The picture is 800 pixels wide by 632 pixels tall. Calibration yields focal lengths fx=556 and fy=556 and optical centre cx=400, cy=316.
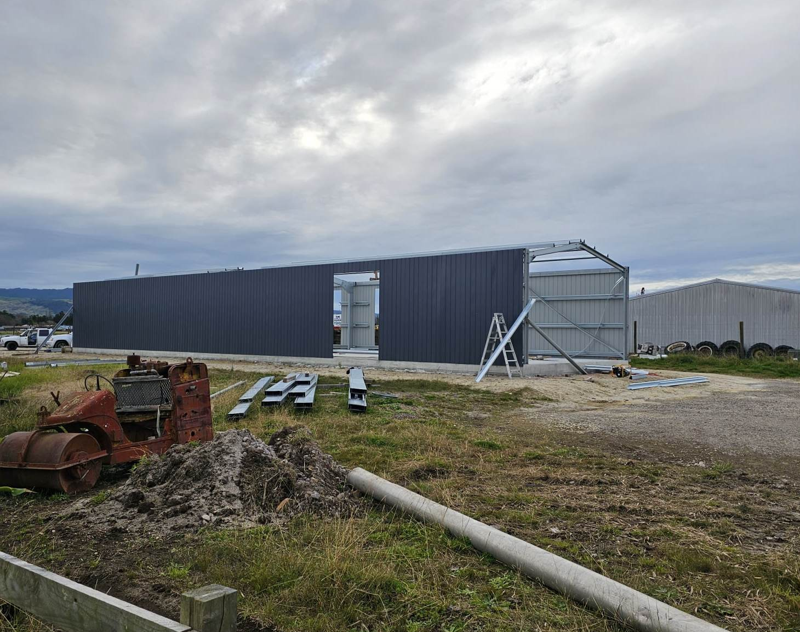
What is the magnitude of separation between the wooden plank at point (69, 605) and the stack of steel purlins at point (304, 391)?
7099 mm

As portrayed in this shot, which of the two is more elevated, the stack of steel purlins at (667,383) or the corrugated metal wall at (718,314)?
the corrugated metal wall at (718,314)

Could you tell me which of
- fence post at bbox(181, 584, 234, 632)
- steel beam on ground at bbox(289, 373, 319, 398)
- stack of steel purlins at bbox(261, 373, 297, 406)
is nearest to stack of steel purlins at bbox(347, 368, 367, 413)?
steel beam on ground at bbox(289, 373, 319, 398)

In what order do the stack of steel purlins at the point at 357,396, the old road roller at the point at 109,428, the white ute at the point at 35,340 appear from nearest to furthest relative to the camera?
the old road roller at the point at 109,428 → the stack of steel purlins at the point at 357,396 → the white ute at the point at 35,340

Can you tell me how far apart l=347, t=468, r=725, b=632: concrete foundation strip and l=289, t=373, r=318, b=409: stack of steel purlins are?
5.59 m

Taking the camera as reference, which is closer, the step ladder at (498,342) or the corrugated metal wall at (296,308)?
the step ladder at (498,342)

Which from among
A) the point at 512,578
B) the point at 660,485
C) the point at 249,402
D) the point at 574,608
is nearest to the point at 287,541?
the point at 512,578

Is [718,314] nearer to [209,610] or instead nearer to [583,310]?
[583,310]

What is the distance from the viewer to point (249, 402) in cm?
1005

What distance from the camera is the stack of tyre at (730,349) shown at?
27578mm

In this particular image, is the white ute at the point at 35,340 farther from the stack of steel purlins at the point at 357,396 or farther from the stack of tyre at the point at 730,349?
the stack of tyre at the point at 730,349

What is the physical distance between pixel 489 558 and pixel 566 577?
61cm

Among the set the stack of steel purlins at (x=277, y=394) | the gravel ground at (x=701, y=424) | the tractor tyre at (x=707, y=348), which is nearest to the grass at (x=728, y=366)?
the tractor tyre at (x=707, y=348)

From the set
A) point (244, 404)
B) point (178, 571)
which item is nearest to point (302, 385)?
point (244, 404)

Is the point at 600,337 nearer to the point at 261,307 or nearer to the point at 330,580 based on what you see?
the point at 261,307
